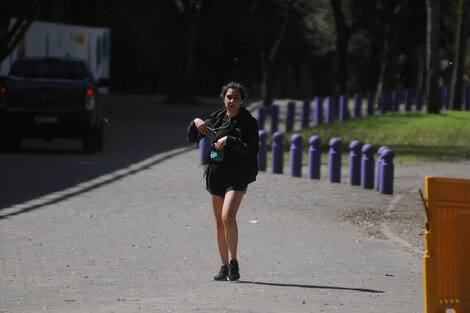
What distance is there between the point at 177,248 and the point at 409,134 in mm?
17368

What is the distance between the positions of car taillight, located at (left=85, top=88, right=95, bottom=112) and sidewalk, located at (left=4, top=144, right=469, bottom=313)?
236 inches

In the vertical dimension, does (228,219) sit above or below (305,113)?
above

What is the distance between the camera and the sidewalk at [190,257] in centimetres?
832

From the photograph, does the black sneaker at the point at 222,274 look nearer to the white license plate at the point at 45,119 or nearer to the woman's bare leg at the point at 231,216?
the woman's bare leg at the point at 231,216

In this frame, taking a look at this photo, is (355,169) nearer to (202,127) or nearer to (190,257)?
(190,257)

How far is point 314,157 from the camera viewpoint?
18.8 m

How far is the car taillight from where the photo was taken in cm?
2248

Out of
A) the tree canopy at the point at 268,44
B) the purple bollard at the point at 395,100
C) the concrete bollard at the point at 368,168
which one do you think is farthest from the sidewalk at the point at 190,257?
the purple bollard at the point at 395,100

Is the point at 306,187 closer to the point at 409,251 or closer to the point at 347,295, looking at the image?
the point at 409,251

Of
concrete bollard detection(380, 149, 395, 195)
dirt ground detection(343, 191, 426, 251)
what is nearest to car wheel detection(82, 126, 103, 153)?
concrete bollard detection(380, 149, 395, 195)

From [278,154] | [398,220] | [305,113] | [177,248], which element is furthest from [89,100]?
[177,248]

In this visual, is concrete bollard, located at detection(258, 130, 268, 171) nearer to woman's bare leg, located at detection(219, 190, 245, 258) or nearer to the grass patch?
the grass patch

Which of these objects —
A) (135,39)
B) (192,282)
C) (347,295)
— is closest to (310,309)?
(347,295)

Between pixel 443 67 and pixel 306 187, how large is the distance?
50110 millimetres
